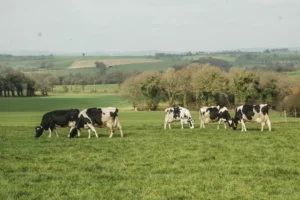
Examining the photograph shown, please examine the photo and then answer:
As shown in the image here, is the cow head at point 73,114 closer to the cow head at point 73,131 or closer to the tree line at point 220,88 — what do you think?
the cow head at point 73,131

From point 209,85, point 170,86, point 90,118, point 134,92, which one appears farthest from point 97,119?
point 134,92

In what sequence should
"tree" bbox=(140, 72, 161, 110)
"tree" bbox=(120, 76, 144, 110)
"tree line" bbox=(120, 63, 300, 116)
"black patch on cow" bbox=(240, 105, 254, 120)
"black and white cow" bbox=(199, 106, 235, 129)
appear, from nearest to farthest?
"black patch on cow" bbox=(240, 105, 254, 120) → "black and white cow" bbox=(199, 106, 235, 129) → "tree line" bbox=(120, 63, 300, 116) → "tree" bbox=(140, 72, 161, 110) → "tree" bbox=(120, 76, 144, 110)

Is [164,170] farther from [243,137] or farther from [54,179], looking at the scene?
[243,137]

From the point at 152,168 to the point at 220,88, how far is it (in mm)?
70426

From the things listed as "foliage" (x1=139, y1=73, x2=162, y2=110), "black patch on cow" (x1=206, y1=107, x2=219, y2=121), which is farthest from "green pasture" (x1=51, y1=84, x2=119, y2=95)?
"black patch on cow" (x1=206, y1=107, x2=219, y2=121)

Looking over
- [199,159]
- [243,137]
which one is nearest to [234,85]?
[243,137]

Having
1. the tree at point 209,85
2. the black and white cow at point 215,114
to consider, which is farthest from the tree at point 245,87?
the black and white cow at point 215,114

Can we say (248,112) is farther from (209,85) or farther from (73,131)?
(209,85)

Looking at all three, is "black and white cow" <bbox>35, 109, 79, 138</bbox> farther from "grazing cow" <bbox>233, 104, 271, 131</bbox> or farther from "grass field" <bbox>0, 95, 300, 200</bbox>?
"grazing cow" <bbox>233, 104, 271, 131</bbox>

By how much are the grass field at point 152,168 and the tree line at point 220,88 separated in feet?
202

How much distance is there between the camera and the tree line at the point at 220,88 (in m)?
82.4

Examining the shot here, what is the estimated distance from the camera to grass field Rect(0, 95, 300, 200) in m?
10.7

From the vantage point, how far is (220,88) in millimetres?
82688

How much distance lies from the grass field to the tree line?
202 feet
